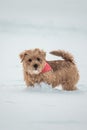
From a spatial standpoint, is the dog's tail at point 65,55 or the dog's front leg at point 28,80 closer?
the dog's front leg at point 28,80

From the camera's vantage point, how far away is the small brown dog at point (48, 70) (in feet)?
13.5

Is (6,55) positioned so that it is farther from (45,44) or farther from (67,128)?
(67,128)

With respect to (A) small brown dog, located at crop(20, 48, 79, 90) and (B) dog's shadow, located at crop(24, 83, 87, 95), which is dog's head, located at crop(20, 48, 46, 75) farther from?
(B) dog's shadow, located at crop(24, 83, 87, 95)

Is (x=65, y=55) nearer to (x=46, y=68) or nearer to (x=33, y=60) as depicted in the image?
(x=46, y=68)

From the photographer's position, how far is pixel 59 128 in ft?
12.2

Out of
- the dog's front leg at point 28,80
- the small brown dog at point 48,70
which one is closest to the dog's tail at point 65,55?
the small brown dog at point 48,70

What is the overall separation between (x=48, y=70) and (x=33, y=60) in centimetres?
16

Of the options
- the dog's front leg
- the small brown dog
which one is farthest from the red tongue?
the dog's front leg

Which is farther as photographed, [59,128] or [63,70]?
[63,70]

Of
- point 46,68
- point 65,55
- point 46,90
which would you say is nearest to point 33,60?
point 46,68

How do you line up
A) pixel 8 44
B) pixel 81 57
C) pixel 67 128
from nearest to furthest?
1. pixel 67 128
2. pixel 81 57
3. pixel 8 44

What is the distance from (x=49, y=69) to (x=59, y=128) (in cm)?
60

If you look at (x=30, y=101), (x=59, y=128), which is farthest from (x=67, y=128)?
(x=30, y=101)

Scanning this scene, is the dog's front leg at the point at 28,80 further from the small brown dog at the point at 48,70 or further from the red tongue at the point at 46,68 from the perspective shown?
the red tongue at the point at 46,68
